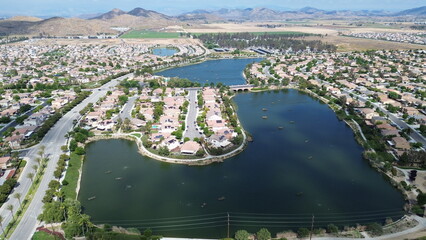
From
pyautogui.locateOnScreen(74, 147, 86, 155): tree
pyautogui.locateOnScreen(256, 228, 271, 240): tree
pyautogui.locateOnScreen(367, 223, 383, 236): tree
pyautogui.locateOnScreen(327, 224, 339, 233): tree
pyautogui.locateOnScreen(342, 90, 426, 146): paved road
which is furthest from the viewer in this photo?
pyautogui.locateOnScreen(342, 90, 426, 146): paved road

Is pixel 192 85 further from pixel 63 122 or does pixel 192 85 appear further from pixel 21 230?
pixel 21 230

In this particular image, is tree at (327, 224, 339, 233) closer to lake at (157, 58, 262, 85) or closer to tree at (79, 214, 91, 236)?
tree at (79, 214, 91, 236)

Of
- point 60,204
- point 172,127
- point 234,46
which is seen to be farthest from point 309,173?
point 234,46

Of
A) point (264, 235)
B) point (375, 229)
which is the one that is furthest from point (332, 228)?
point (264, 235)

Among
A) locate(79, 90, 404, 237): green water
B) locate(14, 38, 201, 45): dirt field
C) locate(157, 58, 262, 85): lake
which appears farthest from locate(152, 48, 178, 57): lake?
locate(79, 90, 404, 237): green water

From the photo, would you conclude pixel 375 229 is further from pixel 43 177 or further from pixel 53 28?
pixel 53 28
